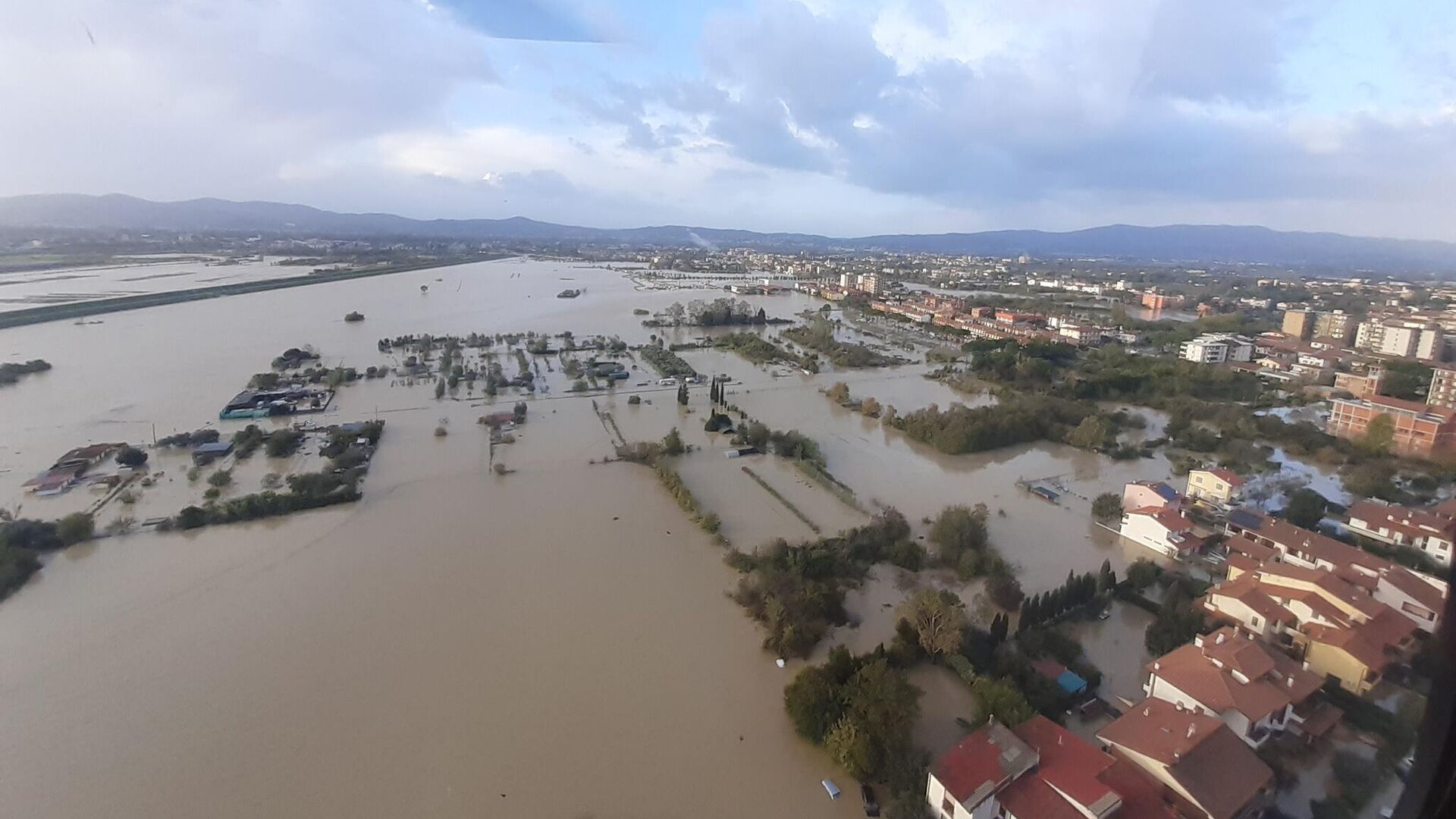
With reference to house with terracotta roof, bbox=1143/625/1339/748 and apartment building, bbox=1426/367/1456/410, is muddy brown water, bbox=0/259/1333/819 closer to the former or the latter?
house with terracotta roof, bbox=1143/625/1339/748

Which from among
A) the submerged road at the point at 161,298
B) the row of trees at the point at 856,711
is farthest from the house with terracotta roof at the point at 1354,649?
the submerged road at the point at 161,298

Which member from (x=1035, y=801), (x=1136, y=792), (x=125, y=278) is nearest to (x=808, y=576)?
(x=1035, y=801)

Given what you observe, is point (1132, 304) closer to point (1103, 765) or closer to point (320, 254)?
point (1103, 765)

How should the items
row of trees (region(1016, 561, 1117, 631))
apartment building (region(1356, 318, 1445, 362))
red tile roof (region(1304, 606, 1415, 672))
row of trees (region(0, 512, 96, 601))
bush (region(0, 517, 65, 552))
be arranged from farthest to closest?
apartment building (region(1356, 318, 1445, 362)) → bush (region(0, 517, 65, 552)) → row of trees (region(0, 512, 96, 601)) → row of trees (region(1016, 561, 1117, 631)) → red tile roof (region(1304, 606, 1415, 672))

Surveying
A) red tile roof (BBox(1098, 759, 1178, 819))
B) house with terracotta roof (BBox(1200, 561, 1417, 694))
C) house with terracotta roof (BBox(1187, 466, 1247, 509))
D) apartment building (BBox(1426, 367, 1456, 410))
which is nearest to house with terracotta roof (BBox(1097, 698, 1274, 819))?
red tile roof (BBox(1098, 759, 1178, 819))

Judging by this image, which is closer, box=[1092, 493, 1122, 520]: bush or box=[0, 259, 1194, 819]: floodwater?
box=[0, 259, 1194, 819]: floodwater

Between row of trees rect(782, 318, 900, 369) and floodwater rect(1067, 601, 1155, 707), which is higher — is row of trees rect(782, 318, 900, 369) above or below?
above

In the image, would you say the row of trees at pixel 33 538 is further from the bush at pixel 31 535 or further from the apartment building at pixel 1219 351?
the apartment building at pixel 1219 351

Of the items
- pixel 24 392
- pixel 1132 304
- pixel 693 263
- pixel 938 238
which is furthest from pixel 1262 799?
pixel 938 238
